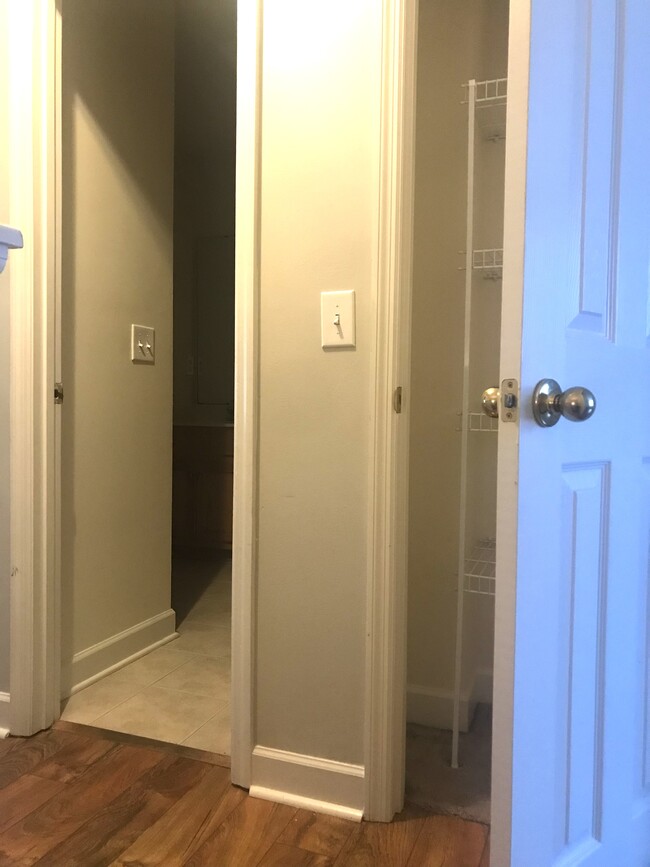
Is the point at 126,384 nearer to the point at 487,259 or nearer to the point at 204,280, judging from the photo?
the point at 487,259

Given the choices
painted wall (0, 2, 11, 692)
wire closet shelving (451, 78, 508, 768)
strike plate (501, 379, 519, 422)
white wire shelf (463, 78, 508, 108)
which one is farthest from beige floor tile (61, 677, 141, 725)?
white wire shelf (463, 78, 508, 108)

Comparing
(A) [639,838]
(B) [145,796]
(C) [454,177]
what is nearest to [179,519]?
(B) [145,796]

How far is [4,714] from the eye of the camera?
182cm

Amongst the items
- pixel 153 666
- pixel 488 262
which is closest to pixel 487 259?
pixel 488 262

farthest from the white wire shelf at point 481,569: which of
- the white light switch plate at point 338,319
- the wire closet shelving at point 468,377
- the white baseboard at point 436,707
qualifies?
the white light switch plate at point 338,319

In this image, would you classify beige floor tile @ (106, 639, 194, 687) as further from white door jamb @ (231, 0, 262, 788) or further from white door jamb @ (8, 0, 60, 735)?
white door jamb @ (231, 0, 262, 788)

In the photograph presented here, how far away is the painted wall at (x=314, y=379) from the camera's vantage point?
144 cm

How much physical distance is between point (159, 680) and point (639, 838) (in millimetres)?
1519

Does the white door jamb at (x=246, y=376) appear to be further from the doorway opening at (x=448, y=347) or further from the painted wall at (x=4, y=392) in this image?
the painted wall at (x=4, y=392)

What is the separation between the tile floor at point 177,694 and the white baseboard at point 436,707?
1.80 feet

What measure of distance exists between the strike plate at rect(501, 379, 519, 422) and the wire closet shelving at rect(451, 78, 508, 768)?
27.2 inches

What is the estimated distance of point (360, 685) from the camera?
1.48m

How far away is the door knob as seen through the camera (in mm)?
918

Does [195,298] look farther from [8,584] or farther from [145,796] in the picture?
[145,796]
